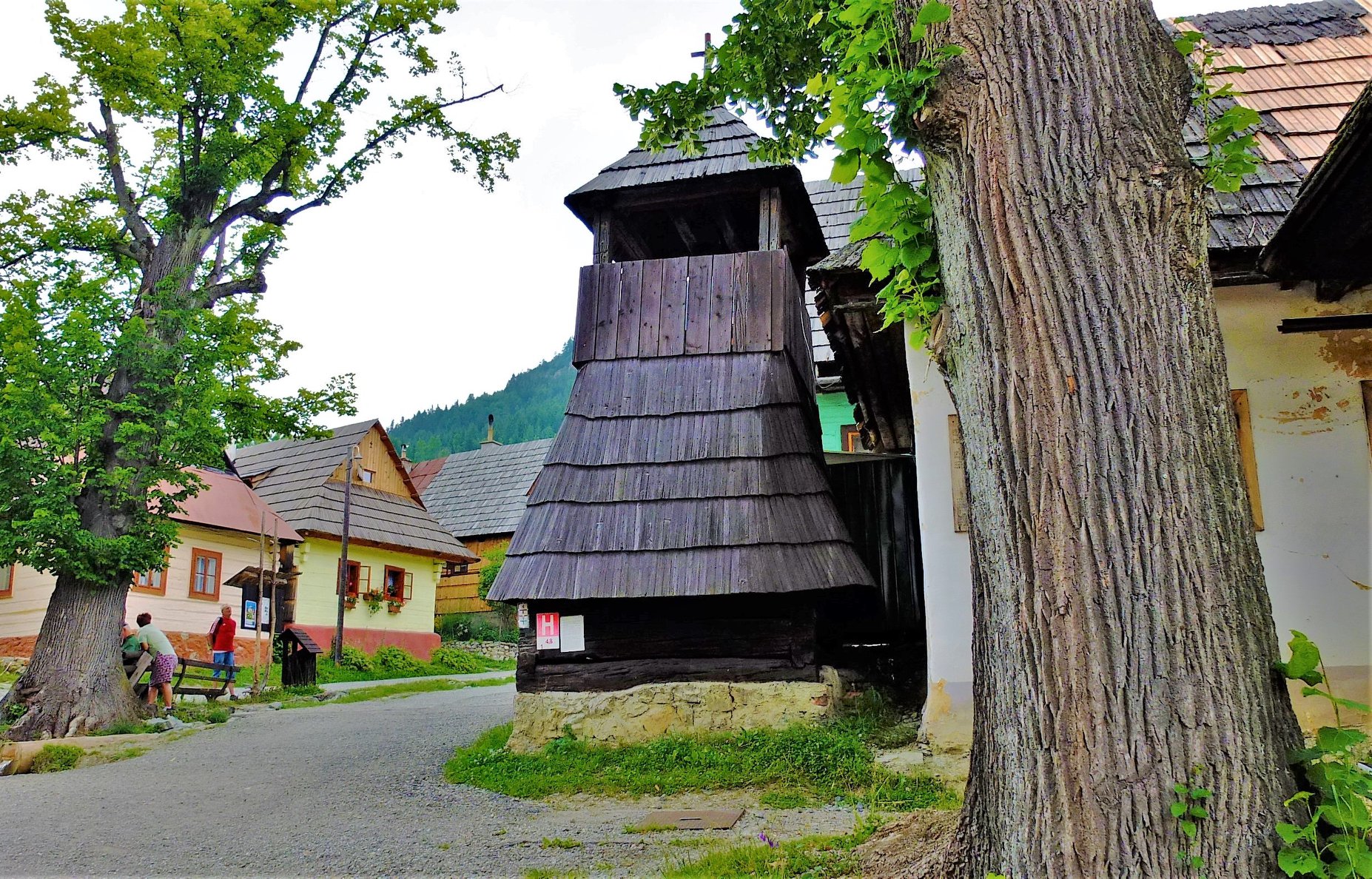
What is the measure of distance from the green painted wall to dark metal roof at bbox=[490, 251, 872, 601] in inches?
135

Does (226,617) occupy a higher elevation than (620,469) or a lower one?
lower

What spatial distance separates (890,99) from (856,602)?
7483mm

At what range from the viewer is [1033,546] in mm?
2650

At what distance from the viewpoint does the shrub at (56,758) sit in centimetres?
941

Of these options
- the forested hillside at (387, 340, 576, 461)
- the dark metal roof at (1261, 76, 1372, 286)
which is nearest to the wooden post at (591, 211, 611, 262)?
the dark metal roof at (1261, 76, 1372, 286)

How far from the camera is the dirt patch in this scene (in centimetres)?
323

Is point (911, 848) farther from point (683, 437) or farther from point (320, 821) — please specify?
point (683, 437)

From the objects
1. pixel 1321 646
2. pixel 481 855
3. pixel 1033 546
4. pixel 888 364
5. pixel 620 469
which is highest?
pixel 888 364

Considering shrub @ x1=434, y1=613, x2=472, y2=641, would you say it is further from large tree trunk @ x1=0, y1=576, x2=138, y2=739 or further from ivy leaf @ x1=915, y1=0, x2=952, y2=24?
ivy leaf @ x1=915, y1=0, x2=952, y2=24

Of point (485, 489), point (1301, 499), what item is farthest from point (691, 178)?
point (485, 489)

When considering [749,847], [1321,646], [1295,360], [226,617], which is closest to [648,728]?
[749,847]

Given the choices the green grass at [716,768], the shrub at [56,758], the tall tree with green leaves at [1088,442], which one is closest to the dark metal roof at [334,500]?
the shrub at [56,758]

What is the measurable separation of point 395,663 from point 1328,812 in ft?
74.2

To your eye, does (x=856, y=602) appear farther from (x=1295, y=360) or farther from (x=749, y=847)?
(x=749, y=847)
